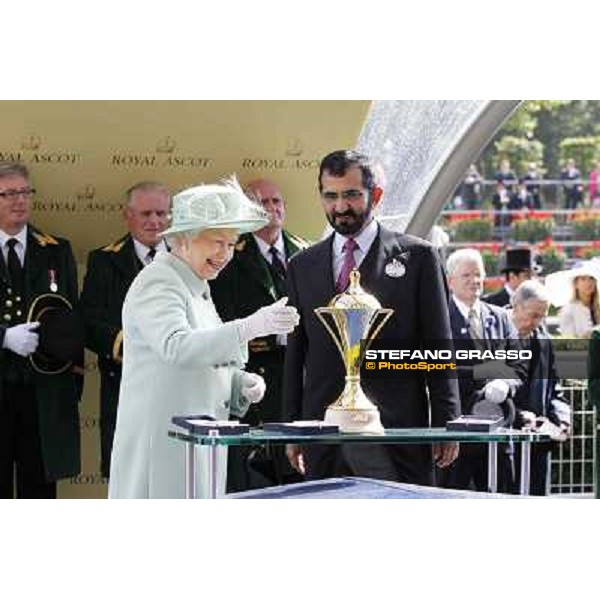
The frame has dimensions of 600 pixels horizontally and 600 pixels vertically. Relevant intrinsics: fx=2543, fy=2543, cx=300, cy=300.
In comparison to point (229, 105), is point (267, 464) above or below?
below

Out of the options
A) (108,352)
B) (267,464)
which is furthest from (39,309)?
(267,464)

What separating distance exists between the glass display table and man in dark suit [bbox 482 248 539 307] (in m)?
0.59

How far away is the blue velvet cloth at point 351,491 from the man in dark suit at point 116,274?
701mm

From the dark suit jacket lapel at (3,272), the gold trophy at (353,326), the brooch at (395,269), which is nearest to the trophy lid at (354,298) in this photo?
the gold trophy at (353,326)

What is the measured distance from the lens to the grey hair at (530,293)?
36.0 ft

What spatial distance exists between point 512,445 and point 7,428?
219 centimetres

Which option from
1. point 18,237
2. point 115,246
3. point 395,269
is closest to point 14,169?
point 18,237

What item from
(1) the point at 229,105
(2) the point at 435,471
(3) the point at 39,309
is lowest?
(2) the point at 435,471

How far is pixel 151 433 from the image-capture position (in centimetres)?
1079

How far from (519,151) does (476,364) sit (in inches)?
38.0

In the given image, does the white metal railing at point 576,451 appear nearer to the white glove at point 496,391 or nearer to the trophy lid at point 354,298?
the white glove at point 496,391

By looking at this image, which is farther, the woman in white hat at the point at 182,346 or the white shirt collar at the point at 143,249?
the white shirt collar at the point at 143,249

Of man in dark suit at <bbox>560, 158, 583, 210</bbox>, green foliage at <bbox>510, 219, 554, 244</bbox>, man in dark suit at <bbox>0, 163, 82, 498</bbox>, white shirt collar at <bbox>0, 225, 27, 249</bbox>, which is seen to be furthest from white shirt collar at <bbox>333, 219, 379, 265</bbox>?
white shirt collar at <bbox>0, 225, 27, 249</bbox>

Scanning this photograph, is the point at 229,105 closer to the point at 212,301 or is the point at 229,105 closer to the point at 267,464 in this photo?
the point at 212,301
